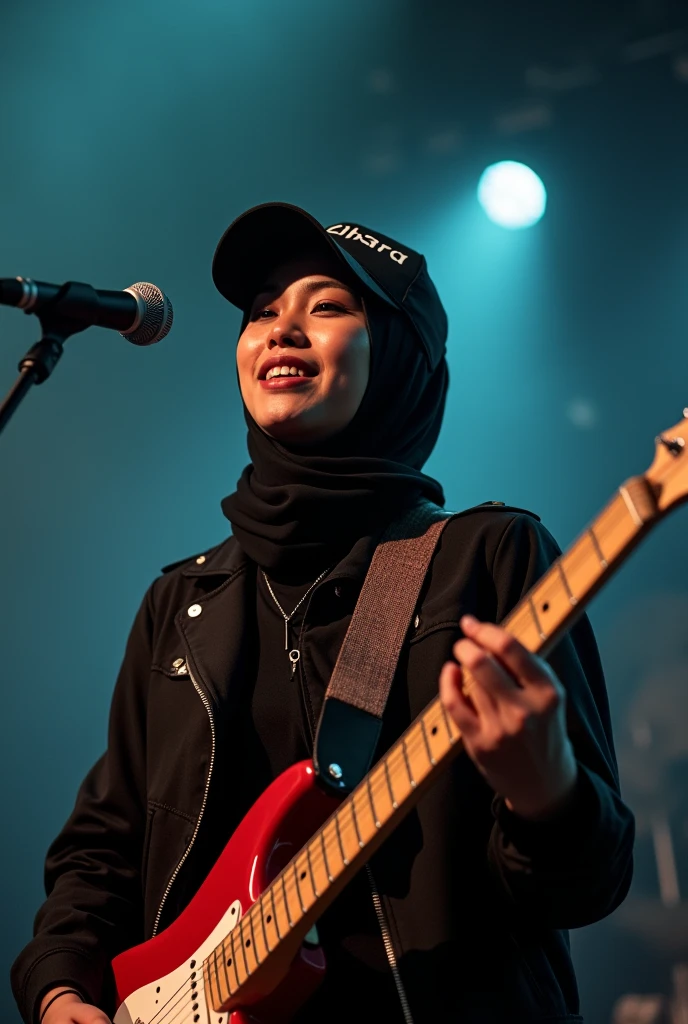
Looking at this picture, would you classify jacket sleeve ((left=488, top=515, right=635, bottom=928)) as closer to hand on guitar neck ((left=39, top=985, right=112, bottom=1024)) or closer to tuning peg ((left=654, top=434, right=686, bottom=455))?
tuning peg ((left=654, top=434, right=686, bottom=455))

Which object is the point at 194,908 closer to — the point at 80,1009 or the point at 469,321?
the point at 80,1009

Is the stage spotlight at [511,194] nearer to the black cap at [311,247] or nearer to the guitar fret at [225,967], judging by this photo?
the black cap at [311,247]

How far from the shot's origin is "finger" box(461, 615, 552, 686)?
3.51ft

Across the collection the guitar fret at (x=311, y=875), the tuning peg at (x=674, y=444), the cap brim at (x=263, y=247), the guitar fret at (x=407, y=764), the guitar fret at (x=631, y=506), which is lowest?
the guitar fret at (x=311, y=875)

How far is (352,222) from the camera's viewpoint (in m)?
3.30

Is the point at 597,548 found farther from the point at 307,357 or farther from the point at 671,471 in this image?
the point at 307,357

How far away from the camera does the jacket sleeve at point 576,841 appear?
1.27 metres

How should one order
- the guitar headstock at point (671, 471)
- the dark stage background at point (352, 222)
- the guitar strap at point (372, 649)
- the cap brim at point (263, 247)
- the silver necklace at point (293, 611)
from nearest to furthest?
1. the guitar headstock at point (671, 471)
2. the guitar strap at point (372, 649)
3. the silver necklace at point (293, 611)
4. the cap brim at point (263, 247)
5. the dark stage background at point (352, 222)

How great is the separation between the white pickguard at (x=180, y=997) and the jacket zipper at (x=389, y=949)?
202mm

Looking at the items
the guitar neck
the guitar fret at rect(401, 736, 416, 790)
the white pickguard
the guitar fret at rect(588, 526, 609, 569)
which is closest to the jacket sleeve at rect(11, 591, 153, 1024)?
the white pickguard

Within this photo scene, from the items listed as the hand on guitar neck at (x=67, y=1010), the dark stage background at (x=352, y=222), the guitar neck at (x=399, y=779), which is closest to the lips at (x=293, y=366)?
the guitar neck at (x=399, y=779)

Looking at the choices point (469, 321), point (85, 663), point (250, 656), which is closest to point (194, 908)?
point (250, 656)

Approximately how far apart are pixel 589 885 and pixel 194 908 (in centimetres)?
64

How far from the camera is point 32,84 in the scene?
11.4ft
